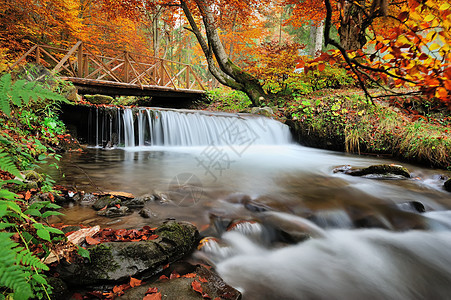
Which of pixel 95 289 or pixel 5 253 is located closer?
pixel 5 253

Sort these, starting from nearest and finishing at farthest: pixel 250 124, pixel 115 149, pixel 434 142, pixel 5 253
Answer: pixel 5 253, pixel 434 142, pixel 115 149, pixel 250 124

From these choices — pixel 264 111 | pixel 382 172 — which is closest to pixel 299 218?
pixel 382 172

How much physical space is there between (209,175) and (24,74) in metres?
4.53

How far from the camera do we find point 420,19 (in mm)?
1398

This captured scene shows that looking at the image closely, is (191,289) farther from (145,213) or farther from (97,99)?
(97,99)

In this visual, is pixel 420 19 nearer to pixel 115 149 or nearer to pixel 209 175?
pixel 209 175

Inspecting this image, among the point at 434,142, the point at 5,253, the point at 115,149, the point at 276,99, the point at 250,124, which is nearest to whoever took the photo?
the point at 5,253

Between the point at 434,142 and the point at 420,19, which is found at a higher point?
the point at 420,19

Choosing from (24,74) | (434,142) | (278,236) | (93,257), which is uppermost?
(24,74)

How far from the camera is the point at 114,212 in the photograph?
2525 mm

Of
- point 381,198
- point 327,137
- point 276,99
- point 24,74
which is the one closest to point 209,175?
point 381,198

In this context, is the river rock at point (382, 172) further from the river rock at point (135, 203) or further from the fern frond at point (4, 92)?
the fern frond at point (4, 92)

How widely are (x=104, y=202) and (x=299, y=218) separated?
2397mm

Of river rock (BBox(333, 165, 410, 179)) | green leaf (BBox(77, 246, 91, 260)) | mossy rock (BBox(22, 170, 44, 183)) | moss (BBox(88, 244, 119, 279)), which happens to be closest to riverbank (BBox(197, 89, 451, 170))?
river rock (BBox(333, 165, 410, 179))
